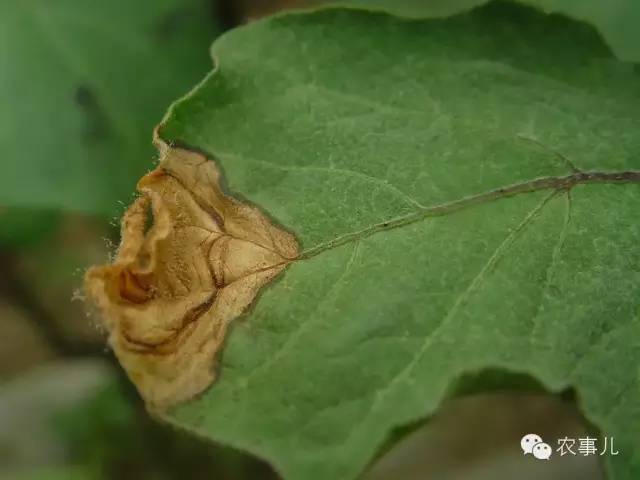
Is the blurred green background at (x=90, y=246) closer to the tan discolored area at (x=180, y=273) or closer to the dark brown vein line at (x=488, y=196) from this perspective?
the tan discolored area at (x=180, y=273)

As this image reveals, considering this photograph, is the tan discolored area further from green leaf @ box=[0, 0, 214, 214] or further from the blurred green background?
green leaf @ box=[0, 0, 214, 214]

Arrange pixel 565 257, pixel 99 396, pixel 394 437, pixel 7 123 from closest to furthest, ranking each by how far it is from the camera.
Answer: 1. pixel 394 437
2. pixel 565 257
3. pixel 7 123
4. pixel 99 396

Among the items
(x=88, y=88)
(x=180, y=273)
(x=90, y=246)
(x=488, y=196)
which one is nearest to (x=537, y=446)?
(x=488, y=196)

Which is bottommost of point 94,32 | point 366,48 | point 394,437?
point 394,437

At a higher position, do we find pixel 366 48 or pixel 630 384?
pixel 366 48

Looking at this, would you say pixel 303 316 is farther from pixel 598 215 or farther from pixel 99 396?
pixel 99 396

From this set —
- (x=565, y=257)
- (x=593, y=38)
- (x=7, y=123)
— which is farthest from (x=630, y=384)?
(x=7, y=123)
